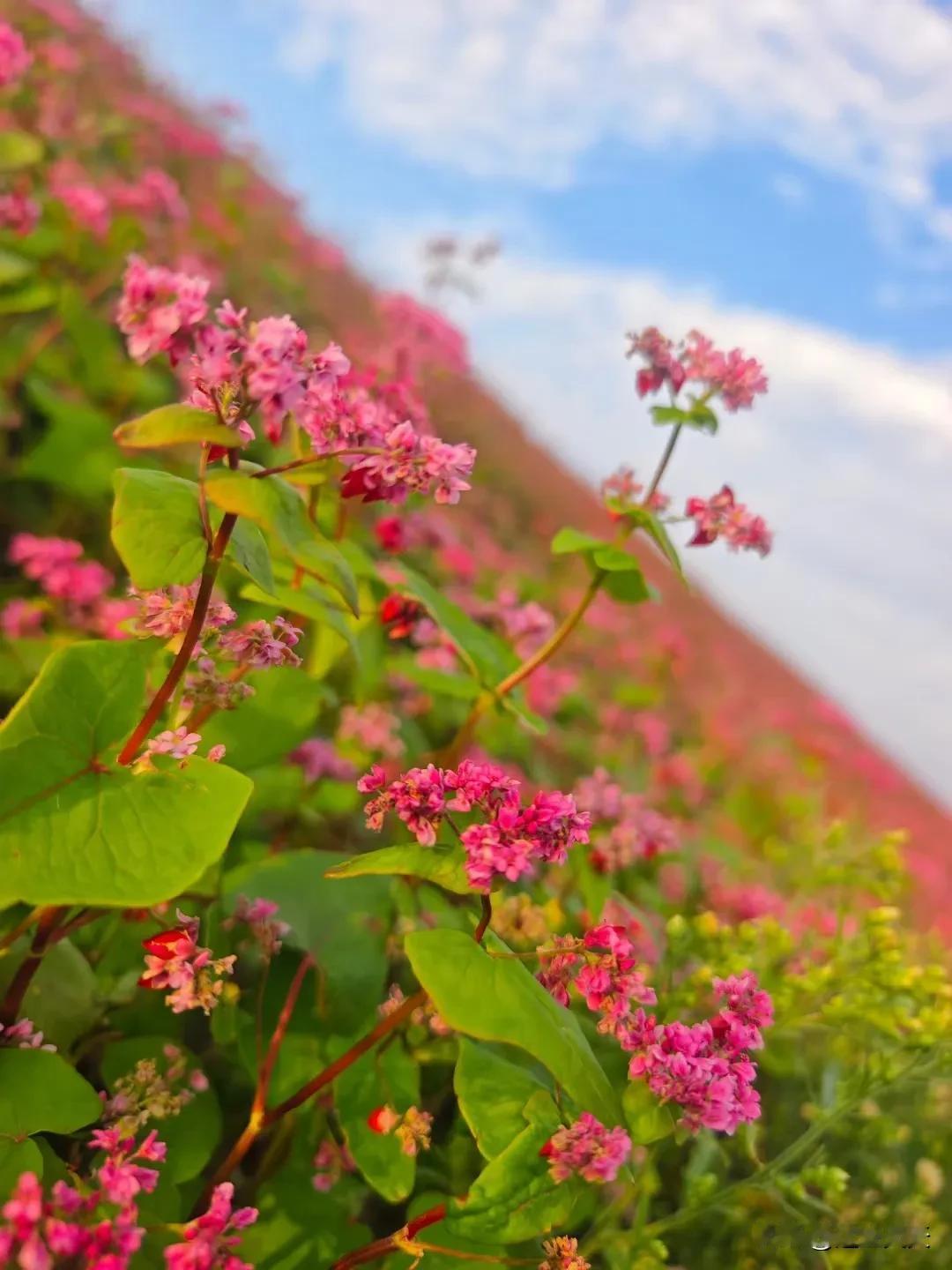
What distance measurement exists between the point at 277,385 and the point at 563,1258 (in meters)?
0.58

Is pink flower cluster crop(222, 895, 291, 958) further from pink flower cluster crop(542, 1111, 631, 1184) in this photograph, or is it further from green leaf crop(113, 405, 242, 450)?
green leaf crop(113, 405, 242, 450)

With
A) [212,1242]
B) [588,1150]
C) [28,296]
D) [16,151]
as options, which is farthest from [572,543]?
[16,151]

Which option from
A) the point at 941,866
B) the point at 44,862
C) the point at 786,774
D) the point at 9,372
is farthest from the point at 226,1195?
the point at 941,866

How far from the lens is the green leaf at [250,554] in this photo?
2.27 feet

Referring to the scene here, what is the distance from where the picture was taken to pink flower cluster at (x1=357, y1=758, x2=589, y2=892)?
65 centimetres

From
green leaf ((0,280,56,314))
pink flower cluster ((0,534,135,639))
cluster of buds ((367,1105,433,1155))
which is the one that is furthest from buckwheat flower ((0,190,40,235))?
cluster of buds ((367,1105,433,1155))

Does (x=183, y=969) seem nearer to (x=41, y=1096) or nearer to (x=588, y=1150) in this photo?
(x=41, y=1096)

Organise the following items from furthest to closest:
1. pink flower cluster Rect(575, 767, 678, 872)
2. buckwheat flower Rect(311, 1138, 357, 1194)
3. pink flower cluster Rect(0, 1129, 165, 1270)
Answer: pink flower cluster Rect(575, 767, 678, 872), buckwheat flower Rect(311, 1138, 357, 1194), pink flower cluster Rect(0, 1129, 165, 1270)

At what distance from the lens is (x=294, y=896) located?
3.35ft

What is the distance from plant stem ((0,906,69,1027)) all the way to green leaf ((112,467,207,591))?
10.7 inches

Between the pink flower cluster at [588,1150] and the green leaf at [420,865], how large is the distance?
16 centimetres

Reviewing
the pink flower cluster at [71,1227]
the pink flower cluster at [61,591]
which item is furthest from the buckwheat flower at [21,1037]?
the pink flower cluster at [61,591]

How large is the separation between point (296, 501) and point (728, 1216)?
1.04 metres

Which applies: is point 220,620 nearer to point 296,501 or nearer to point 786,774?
point 296,501
